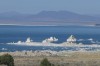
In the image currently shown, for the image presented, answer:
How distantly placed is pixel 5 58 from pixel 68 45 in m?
59.7

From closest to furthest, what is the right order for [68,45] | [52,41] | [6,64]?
1. [6,64]
2. [68,45]
3. [52,41]

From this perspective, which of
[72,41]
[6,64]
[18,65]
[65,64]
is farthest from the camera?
[72,41]

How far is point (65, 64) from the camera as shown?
46.0 metres

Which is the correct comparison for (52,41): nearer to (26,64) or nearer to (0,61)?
(26,64)

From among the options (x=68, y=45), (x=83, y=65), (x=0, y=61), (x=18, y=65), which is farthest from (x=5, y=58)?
(x=68, y=45)

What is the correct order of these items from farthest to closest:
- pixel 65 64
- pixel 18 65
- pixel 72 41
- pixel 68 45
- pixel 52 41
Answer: pixel 52 41 < pixel 72 41 < pixel 68 45 < pixel 65 64 < pixel 18 65

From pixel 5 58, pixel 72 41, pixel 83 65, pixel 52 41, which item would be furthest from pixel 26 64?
pixel 52 41

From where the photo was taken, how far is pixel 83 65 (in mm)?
45250

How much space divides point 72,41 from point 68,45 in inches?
308

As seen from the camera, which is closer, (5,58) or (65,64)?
(5,58)

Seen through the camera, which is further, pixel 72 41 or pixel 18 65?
pixel 72 41

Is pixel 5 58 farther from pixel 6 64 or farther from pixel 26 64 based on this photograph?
pixel 26 64

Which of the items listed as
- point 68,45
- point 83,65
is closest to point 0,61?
point 83,65

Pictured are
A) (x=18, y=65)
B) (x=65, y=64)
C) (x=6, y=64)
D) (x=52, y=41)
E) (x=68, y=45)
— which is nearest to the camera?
(x=6, y=64)
